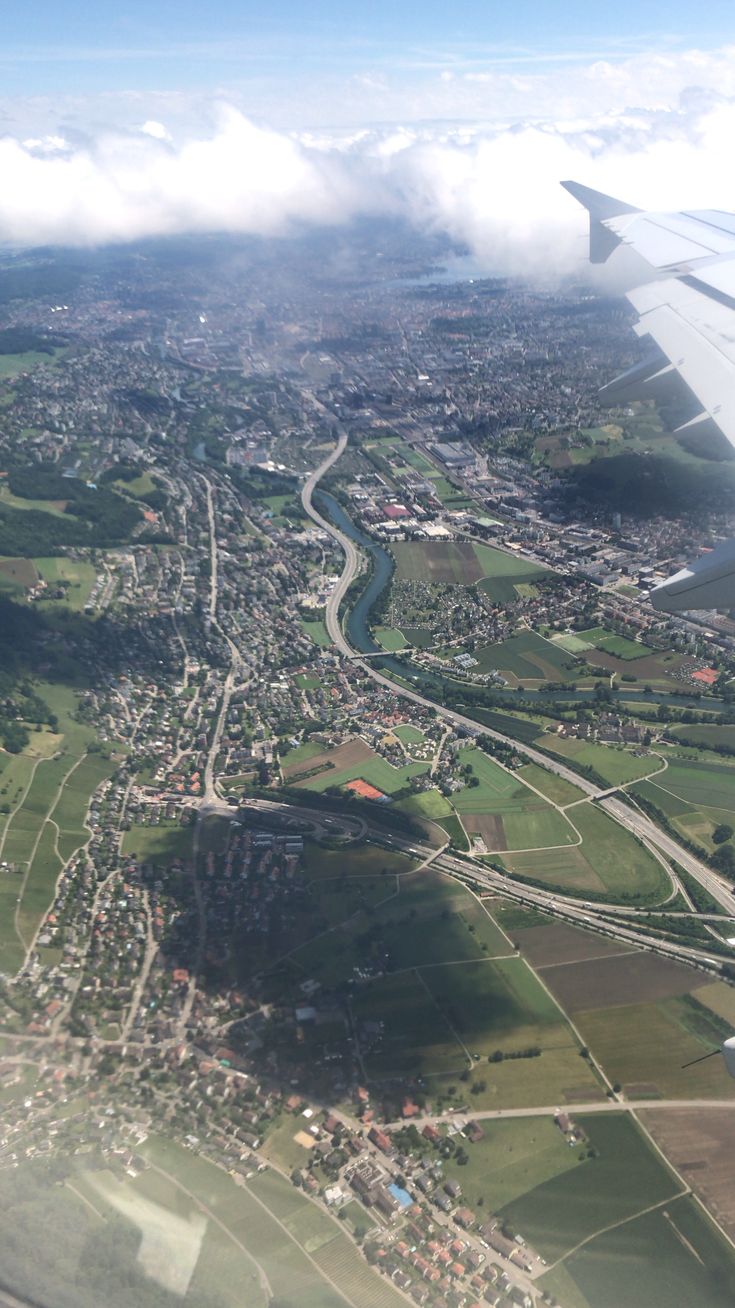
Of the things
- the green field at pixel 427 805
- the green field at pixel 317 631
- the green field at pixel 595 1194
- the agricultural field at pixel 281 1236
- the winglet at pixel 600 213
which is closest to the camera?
the agricultural field at pixel 281 1236

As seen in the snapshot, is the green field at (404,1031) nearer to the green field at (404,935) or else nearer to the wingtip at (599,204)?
the green field at (404,935)

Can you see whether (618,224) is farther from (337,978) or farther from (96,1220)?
(96,1220)

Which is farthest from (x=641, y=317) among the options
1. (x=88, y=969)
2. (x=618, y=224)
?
(x=88, y=969)

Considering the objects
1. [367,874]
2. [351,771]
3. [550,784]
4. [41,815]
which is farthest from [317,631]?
[367,874]

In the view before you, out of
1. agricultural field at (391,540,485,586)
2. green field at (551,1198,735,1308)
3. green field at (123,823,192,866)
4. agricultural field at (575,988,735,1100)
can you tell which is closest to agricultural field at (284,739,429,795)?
green field at (123,823,192,866)

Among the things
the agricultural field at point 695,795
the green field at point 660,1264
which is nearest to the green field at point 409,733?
the agricultural field at point 695,795
